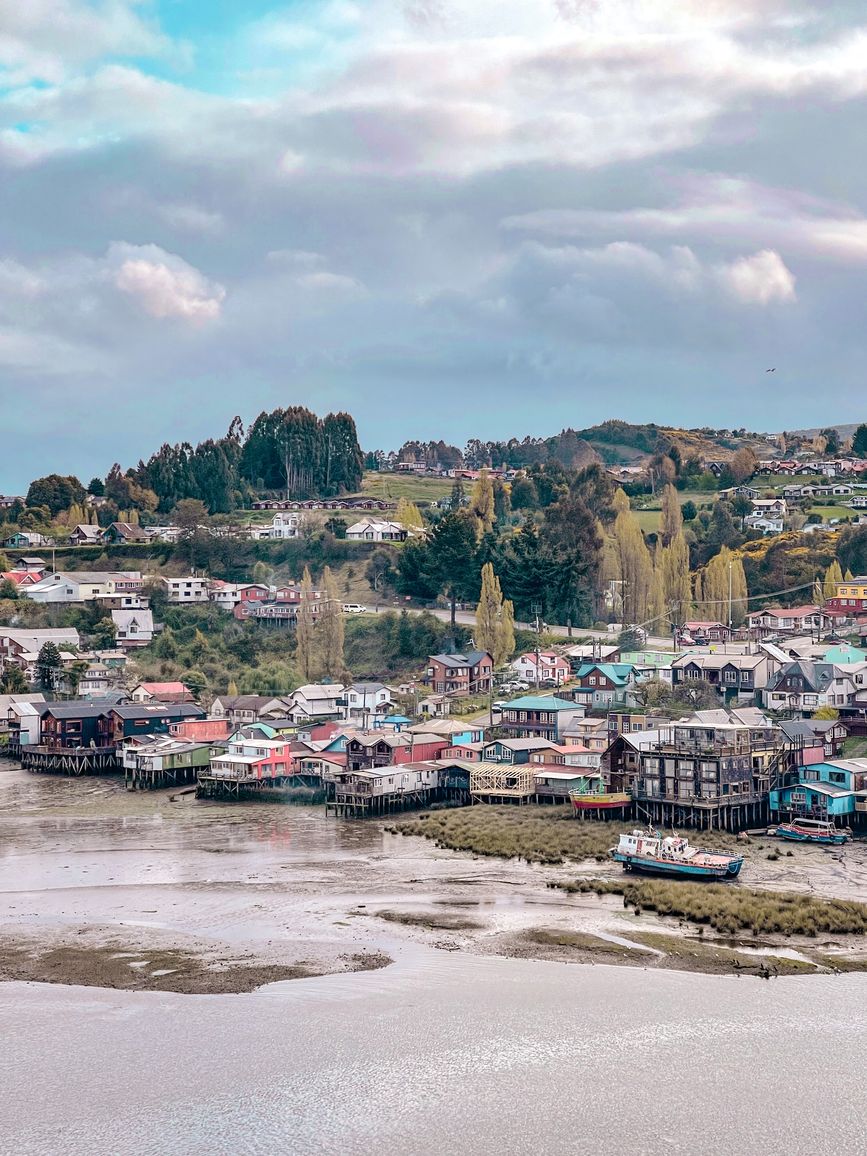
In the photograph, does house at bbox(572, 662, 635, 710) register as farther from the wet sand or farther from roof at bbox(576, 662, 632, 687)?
the wet sand

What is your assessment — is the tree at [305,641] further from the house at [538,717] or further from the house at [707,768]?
the house at [707,768]

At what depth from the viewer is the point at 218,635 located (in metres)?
88.1

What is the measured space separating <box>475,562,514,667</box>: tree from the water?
43430 mm

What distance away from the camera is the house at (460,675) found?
241ft

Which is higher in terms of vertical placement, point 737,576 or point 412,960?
point 737,576

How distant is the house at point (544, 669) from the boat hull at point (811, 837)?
28.9 m

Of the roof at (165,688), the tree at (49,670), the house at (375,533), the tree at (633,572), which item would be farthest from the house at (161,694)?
the house at (375,533)

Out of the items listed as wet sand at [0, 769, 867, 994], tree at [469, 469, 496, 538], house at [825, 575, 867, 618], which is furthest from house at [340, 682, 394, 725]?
tree at [469, 469, 496, 538]

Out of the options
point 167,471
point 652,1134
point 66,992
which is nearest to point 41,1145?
point 66,992

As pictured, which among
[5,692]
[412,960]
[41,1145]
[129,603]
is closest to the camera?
[41,1145]

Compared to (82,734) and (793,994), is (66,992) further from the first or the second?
(82,734)

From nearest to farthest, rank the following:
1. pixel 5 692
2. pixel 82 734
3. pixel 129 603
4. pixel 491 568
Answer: pixel 82 734
pixel 5 692
pixel 491 568
pixel 129 603

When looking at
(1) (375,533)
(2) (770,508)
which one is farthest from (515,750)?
(2) (770,508)

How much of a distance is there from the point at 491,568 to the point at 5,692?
31054 millimetres
